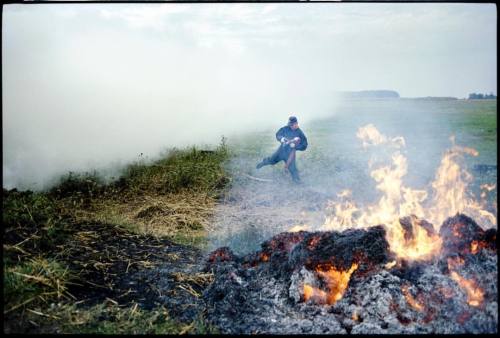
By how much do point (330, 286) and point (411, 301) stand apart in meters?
0.86

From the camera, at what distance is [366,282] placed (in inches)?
193

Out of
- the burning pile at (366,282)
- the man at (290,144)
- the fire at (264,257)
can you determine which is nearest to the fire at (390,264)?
the burning pile at (366,282)

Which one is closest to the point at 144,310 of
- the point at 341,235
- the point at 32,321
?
the point at 32,321

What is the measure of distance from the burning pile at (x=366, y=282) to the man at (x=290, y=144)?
3.73 metres

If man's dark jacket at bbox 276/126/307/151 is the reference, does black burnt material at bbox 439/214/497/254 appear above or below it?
below

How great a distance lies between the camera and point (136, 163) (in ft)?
32.9

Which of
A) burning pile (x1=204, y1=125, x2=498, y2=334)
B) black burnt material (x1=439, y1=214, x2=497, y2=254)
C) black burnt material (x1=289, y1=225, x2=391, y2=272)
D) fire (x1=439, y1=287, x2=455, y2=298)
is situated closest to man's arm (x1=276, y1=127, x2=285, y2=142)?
burning pile (x1=204, y1=125, x2=498, y2=334)

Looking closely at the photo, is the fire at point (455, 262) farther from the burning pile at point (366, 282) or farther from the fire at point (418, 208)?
the fire at point (418, 208)

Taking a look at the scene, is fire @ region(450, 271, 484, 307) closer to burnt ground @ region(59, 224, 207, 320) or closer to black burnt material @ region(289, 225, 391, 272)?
black burnt material @ region(289, 225, 391, 272)

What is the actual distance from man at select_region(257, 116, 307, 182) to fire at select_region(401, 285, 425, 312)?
5.05 m

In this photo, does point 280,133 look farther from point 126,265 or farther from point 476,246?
point 476,246

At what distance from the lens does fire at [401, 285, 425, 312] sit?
15.2ft

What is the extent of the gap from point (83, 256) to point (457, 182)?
5.39m

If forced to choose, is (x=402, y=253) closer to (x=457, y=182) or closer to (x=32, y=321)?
(x=457, y=182)
